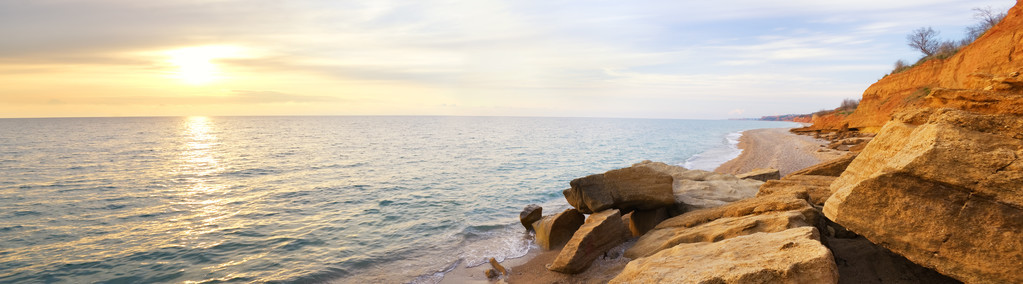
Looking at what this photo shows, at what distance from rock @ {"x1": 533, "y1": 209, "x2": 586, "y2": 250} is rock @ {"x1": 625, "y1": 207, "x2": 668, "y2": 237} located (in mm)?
1749

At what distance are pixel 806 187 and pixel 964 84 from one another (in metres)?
4.48

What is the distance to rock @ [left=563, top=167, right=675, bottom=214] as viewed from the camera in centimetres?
1105

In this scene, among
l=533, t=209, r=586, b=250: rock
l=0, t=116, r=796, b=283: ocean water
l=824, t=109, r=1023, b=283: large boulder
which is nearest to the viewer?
l=824, t=109, r=1023, b=283: large boulder

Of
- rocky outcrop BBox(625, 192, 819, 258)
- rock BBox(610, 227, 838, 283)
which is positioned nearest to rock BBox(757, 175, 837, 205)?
rocky outcrop BBox(625, 192, 819, 258)

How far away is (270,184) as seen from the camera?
1004 inches

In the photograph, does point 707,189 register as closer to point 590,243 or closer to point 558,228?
point 558,228

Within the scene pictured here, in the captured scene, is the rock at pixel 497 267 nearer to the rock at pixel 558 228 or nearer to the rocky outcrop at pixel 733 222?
the rock at pixel 558 228

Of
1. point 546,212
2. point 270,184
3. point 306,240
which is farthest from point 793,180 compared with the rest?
point 270,184

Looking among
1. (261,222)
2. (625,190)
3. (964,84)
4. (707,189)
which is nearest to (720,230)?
(625,190)

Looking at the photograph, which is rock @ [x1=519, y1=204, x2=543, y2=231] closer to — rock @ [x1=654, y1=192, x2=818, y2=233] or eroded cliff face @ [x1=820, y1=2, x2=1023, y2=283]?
rock @ [x1=654, y1=192, x2=818, y2=233]

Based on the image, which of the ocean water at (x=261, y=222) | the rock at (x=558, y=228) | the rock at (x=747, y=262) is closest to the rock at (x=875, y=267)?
the rock at (x=747, y=262)

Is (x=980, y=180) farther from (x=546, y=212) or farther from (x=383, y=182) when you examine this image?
(x=383, y=182)

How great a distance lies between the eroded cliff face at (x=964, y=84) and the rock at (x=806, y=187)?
219 centimetres

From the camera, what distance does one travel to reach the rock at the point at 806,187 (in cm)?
913
